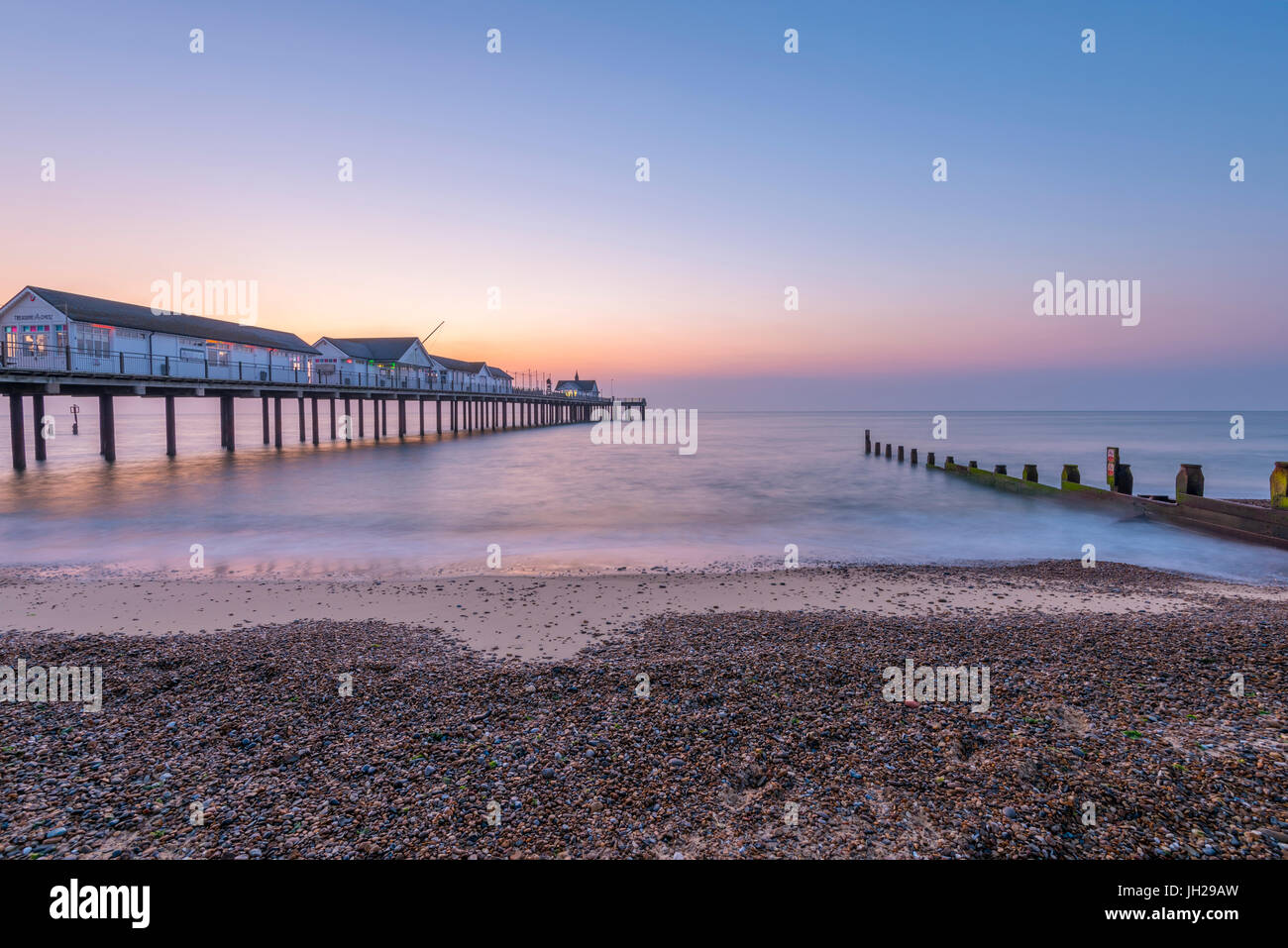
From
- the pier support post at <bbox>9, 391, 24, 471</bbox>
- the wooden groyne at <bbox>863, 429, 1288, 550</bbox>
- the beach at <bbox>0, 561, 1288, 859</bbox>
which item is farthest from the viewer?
the pier support post at <bbox>9, 391, 24, 471</bbox>

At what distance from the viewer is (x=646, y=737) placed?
467cm

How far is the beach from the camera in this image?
354cm

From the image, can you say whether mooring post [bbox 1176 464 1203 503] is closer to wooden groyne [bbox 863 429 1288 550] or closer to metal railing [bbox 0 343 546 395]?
wooden groyne [bbox 863 429 1288 550]

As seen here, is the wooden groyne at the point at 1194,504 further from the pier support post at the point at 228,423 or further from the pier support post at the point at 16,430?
the pier support post at the point at 228,423

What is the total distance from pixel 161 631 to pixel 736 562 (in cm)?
963

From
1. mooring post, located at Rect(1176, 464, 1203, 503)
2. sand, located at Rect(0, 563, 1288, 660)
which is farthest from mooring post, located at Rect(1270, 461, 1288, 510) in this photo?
sand, located at Rect(0, 563, 1288, 660)

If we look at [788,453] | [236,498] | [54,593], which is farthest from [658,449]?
[54,593]

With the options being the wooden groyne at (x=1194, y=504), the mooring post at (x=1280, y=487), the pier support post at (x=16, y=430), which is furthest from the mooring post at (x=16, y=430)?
the mooring post at (x=1280, y=487)

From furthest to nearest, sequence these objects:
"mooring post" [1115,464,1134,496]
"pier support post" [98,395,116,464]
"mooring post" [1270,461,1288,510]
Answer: "pier support post" [98,395,116,464], "mooring post" [1115,464,1134,496], "mooring post" [1270,461,1288,510]

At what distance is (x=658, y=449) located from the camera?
180 feet

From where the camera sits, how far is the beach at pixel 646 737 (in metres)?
3.54

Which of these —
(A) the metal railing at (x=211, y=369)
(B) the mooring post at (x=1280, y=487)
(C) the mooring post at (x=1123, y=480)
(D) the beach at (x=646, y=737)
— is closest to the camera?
(D) the beach at (x=646, y=737)

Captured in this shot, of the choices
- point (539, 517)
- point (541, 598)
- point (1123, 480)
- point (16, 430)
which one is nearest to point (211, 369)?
point (16, 430)

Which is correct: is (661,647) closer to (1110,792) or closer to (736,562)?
(1110,792)
